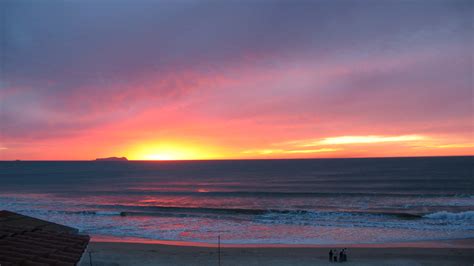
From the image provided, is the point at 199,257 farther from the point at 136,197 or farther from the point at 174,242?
the point at 136,197

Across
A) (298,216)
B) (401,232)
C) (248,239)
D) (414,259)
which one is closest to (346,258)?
(414,259)

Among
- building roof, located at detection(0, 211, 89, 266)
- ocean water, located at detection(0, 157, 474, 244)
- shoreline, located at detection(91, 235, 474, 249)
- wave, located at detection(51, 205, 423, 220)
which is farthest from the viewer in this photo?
wave, located at detection(51, 205, 423, 220)

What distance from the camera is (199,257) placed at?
22.0m

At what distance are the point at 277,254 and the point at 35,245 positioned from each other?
16749 mm

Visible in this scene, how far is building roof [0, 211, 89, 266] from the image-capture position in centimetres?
762

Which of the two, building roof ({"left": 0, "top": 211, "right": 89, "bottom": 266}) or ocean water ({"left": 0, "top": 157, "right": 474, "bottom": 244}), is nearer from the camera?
building roof ({"left": 0, "top": 211, "right": 89, "bottom": 266})

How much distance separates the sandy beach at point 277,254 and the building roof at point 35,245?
34.6 ft

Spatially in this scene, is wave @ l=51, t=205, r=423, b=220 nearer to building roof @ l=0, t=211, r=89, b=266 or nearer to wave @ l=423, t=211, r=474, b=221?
wave @ l=423, t=211, r=474, b=221

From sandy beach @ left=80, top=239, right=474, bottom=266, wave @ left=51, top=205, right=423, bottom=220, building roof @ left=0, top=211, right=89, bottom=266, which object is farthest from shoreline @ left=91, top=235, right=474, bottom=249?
building roof @ left=0, top=211, right=89, bottom=266

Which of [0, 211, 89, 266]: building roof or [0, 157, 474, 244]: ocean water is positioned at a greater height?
[0, 211, 89, 266]: building roof

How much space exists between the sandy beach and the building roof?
34.6ft

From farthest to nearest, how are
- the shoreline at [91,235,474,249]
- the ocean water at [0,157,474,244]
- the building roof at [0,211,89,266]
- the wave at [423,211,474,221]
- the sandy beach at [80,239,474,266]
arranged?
the wave at [423,211,474,221] → the ocean water at [0,157,474,244] → the shoreline at [91,235,474,249] → the sandy beach at [80,239,474,266] → the building roof at [0,211,89,266]

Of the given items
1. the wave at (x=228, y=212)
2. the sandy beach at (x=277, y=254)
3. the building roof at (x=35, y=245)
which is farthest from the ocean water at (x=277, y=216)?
the building roof at (x=35, y=245)

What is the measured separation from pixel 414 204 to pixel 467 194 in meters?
14.3
